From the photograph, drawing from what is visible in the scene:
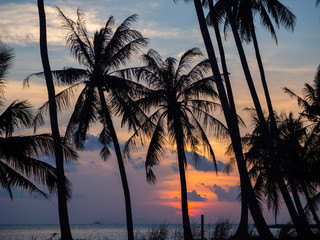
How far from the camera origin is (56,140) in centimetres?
1403

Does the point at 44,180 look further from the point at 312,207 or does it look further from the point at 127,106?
the point at 312,207

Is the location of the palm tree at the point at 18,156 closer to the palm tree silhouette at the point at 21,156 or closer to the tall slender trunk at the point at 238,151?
the palm tree silhouette at the point at 21,156

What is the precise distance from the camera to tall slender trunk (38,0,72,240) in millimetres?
Result: 13359

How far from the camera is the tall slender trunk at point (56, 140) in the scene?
13.4m

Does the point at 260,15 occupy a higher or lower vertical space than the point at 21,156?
higher

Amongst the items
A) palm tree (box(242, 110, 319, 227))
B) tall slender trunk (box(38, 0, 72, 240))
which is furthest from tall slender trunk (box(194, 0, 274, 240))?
palm tree (box(242, 110, 319, 227))

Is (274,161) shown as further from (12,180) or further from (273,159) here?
(12,180)

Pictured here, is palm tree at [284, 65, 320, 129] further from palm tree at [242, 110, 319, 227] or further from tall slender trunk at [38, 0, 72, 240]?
tall slender trunk at [38, 0, 72, 240]

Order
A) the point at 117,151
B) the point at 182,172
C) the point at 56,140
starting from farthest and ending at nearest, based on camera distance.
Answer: the point at 182,172
the point at 117,151
the point at 56,140

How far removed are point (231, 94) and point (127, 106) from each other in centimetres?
525

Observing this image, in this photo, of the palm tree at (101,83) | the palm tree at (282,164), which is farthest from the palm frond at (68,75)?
the palm tree at (282,164)

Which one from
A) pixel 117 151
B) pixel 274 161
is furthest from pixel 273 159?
pixel 117 151

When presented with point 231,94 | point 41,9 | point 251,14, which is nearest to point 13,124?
point 41,9

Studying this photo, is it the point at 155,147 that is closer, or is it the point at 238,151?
the point at 238,151
